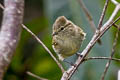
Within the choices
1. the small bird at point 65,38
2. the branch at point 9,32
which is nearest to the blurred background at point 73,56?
the small bird at point 65,38

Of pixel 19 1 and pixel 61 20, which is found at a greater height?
pixel 19 1

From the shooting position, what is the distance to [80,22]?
3311mm

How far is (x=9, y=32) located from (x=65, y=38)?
195 centimetres

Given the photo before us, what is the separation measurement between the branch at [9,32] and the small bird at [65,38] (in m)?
1.82

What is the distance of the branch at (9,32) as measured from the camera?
563 millimetres

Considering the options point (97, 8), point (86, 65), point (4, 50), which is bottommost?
point (86, 65)

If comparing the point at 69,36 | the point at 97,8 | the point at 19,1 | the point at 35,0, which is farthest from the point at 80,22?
the point at 19,1

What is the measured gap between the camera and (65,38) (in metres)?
2.54

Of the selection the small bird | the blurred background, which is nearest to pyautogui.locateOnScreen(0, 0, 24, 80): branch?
the small bird

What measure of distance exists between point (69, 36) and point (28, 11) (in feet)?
9.70

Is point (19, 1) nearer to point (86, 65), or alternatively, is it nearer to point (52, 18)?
point (86, 65)

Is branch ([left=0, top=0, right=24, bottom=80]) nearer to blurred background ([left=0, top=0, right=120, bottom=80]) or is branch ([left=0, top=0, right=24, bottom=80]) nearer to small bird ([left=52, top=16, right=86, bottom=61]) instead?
small bird ([left=52, top=16, right=86, bottom=61])

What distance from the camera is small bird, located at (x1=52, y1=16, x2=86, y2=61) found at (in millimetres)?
2451

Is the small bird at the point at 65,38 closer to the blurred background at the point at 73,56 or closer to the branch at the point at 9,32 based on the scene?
the blurred background at the point at 73,56
